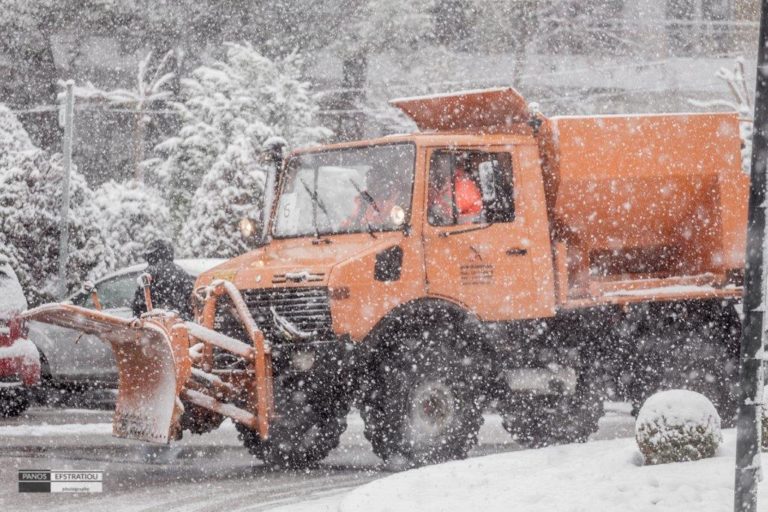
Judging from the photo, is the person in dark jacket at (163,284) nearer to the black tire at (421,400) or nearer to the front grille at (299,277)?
the front grille at (299,277)

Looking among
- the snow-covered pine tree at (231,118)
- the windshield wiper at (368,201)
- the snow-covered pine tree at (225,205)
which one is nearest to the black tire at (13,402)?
the windshield wiper at (368,201)

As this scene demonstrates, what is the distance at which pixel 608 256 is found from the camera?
44.5ft

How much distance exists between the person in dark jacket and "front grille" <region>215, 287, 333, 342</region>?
1802mm

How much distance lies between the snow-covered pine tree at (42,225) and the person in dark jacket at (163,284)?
11503 millimetres

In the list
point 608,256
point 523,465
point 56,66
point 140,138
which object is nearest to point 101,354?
point 608,256

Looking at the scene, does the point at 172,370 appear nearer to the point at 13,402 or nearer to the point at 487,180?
the point at 487,180

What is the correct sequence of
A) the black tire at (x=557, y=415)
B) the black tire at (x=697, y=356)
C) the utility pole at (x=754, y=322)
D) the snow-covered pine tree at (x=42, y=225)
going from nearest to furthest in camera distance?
1. the utility pole at (x=754, y=322)
2. the black tire at (x=557, y=415)
3. the black tire at (x=697, y=356)
4. the snow-covered pine tree at (x=42, y=225)

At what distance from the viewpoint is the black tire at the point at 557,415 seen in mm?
12711

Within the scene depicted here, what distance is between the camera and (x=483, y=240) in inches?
473

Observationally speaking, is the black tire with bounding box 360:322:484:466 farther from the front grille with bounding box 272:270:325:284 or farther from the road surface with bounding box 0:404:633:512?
the front grille with bounding box 272:270:325:284

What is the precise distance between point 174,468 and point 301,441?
3.73 feet

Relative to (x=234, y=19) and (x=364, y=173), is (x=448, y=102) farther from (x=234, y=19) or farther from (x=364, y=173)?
(x=234, y=19)

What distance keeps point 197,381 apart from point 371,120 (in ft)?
99.1

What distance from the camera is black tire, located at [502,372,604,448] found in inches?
500
